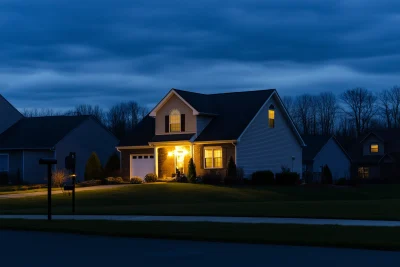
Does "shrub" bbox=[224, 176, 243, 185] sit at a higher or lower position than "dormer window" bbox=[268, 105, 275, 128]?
lower

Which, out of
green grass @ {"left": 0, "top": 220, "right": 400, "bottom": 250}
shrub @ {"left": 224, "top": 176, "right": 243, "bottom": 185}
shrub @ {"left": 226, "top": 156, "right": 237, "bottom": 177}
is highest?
shrub @ {"left": 226, "top": 156, "right": 237, "bottom": 177}

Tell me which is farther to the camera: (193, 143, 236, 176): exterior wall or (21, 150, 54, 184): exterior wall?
(21, 150, 54, 184): exterior wall

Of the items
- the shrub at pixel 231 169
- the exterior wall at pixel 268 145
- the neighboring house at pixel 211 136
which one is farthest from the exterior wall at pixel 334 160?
the shrub at pixel 231 169

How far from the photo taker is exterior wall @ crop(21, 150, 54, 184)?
52.7 m

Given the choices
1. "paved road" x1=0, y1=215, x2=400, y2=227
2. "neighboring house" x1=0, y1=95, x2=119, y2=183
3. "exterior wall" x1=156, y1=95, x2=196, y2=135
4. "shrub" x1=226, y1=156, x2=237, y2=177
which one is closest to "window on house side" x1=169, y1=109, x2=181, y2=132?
"exterior wall" x1=156, y1=95, x2=196, y2=135

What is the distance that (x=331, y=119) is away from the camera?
108m

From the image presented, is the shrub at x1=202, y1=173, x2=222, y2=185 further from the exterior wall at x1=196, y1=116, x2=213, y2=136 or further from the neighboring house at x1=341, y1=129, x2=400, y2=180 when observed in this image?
the neighboring house at x1=341, y1=129, x2=400, y2=180

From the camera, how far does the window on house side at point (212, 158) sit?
4506 centimetres

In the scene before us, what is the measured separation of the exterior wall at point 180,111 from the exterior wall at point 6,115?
57.1ft

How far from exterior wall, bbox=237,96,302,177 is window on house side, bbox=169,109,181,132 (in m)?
5.14

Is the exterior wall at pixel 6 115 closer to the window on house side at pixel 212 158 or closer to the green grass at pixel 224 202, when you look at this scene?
the window on house side at pixel 212 158

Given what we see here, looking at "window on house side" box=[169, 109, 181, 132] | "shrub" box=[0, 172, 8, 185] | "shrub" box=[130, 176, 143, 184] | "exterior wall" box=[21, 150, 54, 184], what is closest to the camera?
"shrub" box=[130, 176, 143, 184]

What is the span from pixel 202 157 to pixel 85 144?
15595mm

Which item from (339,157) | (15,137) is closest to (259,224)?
(15,137)
